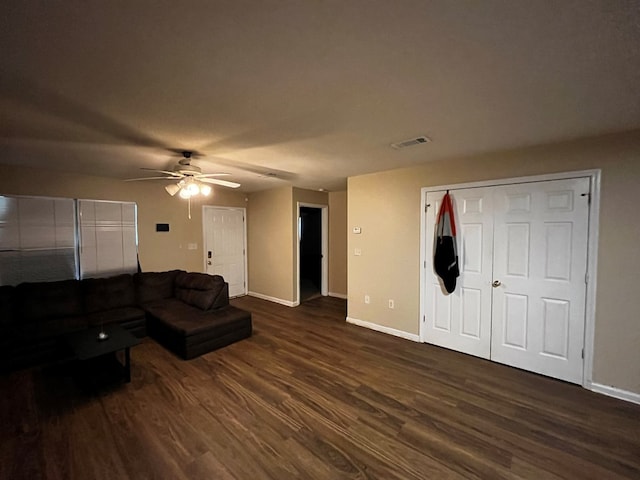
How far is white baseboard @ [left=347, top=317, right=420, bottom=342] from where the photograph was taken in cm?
376

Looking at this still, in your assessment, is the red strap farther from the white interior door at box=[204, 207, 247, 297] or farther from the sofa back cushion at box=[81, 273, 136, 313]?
the sofa back cushion at box=[81, 273, 136, 313]

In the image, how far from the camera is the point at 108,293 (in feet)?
13.0

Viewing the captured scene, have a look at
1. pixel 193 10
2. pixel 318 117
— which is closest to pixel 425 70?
pixel 318 117

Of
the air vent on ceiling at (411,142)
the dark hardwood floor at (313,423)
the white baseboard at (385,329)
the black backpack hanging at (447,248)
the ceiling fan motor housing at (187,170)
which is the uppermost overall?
the air vent on ceiling at (411,142)

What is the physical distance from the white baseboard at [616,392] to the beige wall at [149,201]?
5930 mm

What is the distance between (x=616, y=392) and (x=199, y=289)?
4946mm

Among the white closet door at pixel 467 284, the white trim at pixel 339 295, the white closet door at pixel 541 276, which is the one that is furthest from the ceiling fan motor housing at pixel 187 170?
the white trim at pixel 339 295

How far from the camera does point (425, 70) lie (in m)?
1.50

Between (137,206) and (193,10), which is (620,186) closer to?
(193,10)

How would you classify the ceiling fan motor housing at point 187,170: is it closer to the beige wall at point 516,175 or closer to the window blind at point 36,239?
the beige wall at point 516,175

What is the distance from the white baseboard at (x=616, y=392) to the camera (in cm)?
242

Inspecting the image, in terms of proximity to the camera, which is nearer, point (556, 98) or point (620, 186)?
point (556, 98)

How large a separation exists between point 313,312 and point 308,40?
4.40 metres

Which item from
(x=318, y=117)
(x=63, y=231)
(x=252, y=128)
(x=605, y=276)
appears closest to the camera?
(x=318, y=117)
